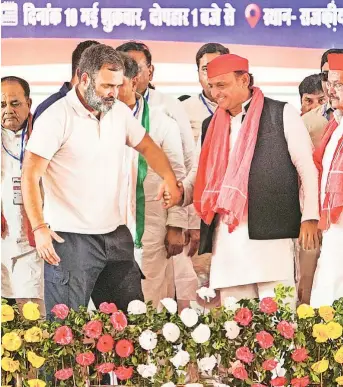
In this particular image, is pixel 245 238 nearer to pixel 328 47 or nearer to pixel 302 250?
pixel 302 250

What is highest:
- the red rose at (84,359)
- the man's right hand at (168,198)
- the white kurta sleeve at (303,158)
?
the white kurta sleeve at (303,158)

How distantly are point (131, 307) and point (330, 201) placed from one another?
1.07 meters

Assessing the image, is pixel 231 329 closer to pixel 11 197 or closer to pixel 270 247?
pixel 270 247

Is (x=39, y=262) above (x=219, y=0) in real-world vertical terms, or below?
below

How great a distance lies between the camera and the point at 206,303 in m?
4.00

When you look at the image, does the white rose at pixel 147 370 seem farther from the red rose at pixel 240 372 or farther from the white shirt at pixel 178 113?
the white shirt at pixel 178 113

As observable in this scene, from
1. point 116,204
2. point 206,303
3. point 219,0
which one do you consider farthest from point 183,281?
point 219,0

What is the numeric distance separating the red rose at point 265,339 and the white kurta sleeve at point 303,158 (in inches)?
24.0

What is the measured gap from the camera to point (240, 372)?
3643 millimetres

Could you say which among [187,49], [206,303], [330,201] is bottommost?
[206,303]

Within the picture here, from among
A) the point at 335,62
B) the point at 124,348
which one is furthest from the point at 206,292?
the point at 335,62

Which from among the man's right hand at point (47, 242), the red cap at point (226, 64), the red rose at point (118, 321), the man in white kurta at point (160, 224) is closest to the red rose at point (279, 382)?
the man in white kurta at point (160, 224)

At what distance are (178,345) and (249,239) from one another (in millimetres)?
608

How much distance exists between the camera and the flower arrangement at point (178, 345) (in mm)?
3670
